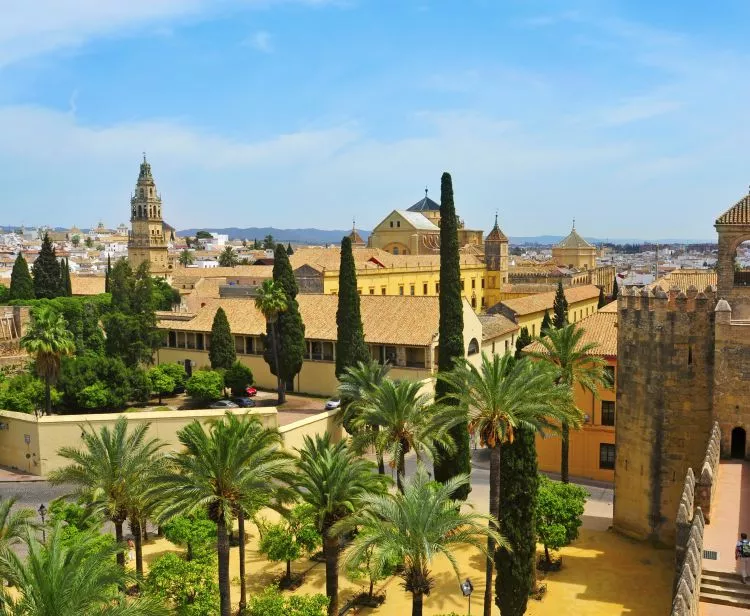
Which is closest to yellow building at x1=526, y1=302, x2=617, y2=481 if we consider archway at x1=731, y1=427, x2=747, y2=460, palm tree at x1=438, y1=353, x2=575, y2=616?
archway at x1=731, y1=427, x2=747, y2=460

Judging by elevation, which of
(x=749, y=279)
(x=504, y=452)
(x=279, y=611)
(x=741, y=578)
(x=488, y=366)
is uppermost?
(x=749, y=279)

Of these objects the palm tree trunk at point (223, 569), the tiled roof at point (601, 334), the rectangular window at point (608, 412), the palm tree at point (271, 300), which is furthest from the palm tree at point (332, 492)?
the palm tree at point (271, 300)

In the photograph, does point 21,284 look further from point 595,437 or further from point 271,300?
point 595,437

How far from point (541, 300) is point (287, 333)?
27.9 meters

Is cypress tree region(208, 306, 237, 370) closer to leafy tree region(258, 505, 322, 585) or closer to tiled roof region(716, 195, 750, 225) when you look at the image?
leafy tree region(258, 505, 322, 585)

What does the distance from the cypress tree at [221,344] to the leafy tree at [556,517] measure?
25725 millimetres

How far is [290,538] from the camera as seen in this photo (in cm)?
2175

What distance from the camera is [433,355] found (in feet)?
136

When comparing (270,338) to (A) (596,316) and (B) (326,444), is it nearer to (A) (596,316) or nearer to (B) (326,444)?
(A) (596,316)

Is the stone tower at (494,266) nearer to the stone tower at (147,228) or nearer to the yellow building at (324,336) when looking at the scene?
the yellow building at (324,336)

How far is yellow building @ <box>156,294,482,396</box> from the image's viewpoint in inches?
1640

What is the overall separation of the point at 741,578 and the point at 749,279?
466 inches

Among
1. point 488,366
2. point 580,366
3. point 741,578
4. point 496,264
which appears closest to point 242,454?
point 488,366

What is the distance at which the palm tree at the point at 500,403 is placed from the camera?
64.1 feet
